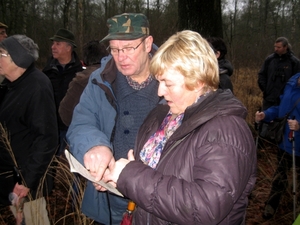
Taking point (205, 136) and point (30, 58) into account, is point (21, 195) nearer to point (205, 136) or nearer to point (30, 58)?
point (30, 58)

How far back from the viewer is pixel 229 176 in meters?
0.97

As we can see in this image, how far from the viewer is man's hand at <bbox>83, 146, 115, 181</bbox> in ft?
4.10

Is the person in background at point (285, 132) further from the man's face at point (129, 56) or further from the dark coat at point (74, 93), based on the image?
the dark coat at point (74, 93)

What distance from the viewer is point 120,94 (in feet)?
6.04

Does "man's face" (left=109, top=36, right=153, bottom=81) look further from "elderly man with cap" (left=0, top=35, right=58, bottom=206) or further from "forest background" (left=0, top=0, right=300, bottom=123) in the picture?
"forest background" (left=0, top=0, right=300, bottom=123)

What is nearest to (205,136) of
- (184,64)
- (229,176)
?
(229,176)

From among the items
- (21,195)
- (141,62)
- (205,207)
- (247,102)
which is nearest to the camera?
(205,207)

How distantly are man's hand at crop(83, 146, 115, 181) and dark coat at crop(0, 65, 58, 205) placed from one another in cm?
86

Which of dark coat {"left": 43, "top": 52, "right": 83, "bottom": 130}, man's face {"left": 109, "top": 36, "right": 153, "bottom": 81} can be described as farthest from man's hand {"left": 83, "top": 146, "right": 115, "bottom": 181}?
dark coat {"left": 43, "top": 52, "right": 83, "bottom": 130}

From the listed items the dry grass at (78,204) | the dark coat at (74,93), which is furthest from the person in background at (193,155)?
the dry grass at (78,204)

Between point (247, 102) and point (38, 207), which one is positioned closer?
point (38, 207)

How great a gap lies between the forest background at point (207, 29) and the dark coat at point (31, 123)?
1.01 feet

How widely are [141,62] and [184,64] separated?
67 centimetres

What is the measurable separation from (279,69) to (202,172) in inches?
209
